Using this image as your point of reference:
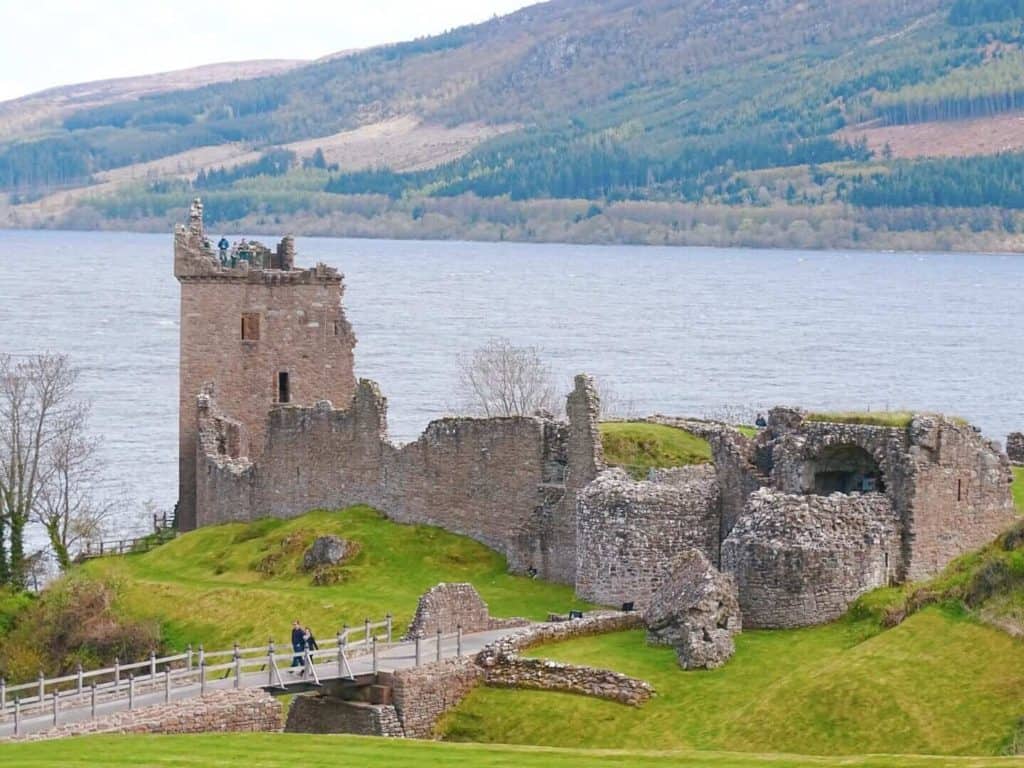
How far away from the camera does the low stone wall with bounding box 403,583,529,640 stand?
157 feet

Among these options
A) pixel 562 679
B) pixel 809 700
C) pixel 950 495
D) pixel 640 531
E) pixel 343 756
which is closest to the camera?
pixel 343 756

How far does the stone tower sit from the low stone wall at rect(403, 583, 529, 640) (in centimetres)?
2271

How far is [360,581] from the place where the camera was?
57562 millimetres

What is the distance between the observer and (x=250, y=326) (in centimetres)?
7081

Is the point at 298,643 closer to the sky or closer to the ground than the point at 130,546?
closer to the sky

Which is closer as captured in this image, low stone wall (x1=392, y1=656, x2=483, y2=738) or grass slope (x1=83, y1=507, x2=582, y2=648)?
low stone wall (x1=392, y1=656, x2=483, y2=738)

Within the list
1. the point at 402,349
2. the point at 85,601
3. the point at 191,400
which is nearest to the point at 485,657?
the point at 85,601

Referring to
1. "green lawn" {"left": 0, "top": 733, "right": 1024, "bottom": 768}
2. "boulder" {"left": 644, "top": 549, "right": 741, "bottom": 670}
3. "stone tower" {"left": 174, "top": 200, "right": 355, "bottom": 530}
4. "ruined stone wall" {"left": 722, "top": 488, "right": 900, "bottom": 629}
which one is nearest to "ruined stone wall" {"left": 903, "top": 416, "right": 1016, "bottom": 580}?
"ruined stone wall" {"left": 722, "top": 488, "right": 900, "bottom": 629}

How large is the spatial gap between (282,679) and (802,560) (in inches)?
403

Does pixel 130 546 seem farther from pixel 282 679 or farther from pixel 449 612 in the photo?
pixel 282 679

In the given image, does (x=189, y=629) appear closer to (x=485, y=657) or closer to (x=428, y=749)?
(x=485, y=657)

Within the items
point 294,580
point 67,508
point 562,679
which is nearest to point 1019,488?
point 562,679

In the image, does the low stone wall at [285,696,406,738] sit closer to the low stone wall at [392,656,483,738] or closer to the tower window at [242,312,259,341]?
the low stone wall at [392,656,483,738]

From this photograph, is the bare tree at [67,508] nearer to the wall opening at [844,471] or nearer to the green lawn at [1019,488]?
the wall opening at [844,471]
